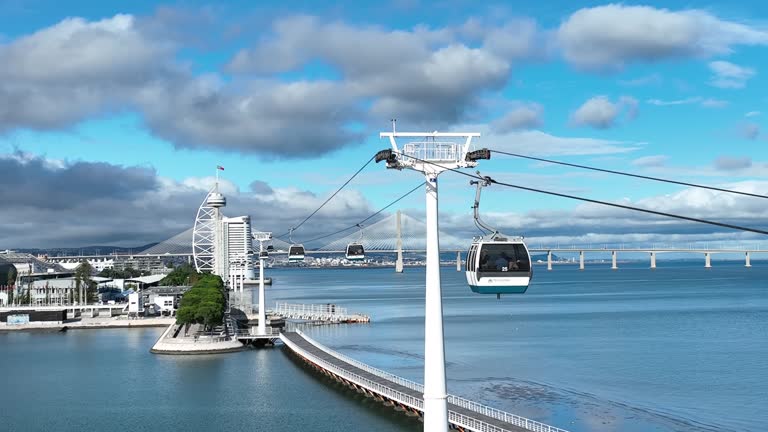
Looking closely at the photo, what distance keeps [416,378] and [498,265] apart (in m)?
29.0

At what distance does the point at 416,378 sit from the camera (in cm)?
4453

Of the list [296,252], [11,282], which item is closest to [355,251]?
[296,252]

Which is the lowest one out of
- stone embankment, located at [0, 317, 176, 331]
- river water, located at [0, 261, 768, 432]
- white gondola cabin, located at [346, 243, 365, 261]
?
river water, located at [0, 261, 768, 432]

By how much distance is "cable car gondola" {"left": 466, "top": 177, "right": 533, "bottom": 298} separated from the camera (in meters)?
16.4

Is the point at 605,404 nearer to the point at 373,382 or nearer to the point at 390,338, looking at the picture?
the point at 373,382

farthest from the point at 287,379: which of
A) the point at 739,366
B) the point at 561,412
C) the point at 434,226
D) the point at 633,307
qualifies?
the point at 633,307

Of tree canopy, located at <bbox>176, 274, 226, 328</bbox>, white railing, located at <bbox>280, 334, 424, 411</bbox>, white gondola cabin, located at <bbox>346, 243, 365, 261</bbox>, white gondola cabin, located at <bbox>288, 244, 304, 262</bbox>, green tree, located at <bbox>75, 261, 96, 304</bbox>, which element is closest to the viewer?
→ white railing, located at <bbox>280, 334, 424, 411</bbox>

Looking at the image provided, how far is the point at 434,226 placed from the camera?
13539 mm

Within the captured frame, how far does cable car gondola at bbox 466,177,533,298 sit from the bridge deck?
12231mm

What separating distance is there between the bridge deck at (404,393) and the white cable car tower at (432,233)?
15.2m

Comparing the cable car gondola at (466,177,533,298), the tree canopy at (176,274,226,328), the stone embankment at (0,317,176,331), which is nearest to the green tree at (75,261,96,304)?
the stone embankment at (0,317,176,331)

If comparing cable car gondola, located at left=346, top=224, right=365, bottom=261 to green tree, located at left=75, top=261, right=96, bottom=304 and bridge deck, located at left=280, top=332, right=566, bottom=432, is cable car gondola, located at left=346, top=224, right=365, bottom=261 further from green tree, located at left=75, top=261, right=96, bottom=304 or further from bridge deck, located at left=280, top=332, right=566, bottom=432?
green tree, located at left=75, top=261, right=96, bottom=304

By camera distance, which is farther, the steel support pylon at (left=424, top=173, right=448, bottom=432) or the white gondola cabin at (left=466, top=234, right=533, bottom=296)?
the white gondola cabin at (left=466, top=234, right=533, bottom=296)

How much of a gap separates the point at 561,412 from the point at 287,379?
17.0 metres
